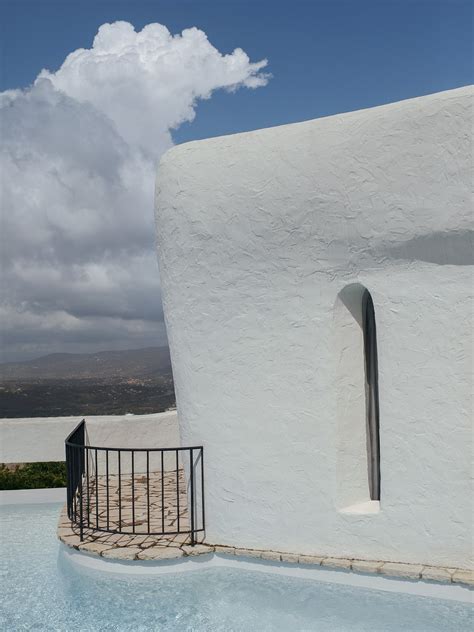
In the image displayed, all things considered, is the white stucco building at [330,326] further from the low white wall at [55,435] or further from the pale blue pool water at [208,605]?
the low white wall at [55,435]

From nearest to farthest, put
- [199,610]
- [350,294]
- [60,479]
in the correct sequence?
[199,610]
[350,294]
[60,479]

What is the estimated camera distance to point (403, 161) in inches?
242

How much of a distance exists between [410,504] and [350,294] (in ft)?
6.93

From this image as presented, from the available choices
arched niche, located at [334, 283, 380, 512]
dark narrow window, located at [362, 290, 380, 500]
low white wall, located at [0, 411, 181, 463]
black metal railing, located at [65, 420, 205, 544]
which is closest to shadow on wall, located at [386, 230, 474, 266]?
arched niche, located at [334, 283, 380, 512]

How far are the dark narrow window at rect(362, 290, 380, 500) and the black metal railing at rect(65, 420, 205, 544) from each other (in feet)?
5.99

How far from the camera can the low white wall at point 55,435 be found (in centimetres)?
1089

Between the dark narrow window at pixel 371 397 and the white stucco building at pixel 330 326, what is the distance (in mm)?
18

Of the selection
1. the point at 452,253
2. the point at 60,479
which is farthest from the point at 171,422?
the point at 452,253

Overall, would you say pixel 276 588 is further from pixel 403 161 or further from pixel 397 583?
pixel 403 161

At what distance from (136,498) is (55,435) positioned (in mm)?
2333

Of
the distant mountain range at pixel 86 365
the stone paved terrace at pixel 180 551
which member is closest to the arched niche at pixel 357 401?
the stone paved terrace at pixel 180 551

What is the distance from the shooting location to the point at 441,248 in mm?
6078

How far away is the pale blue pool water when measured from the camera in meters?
5.60

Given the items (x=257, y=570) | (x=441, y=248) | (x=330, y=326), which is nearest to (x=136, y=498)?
(x=257, y=570)
